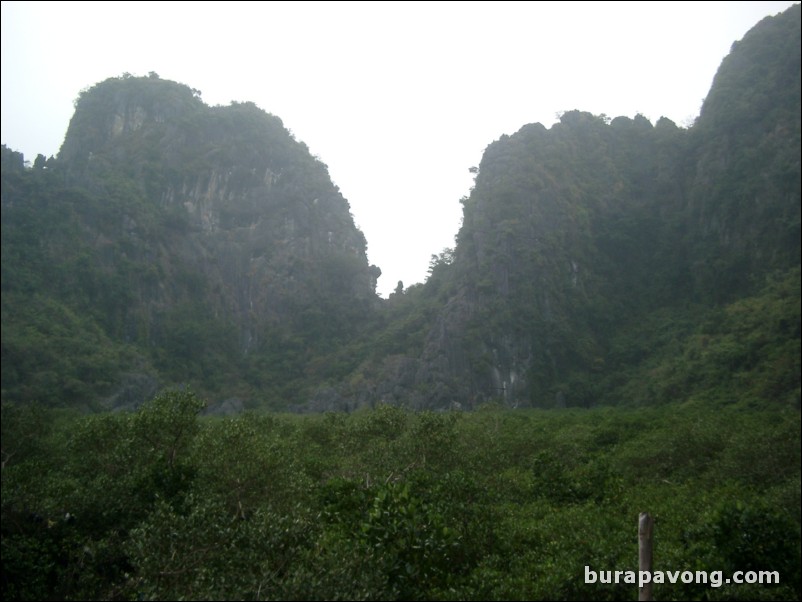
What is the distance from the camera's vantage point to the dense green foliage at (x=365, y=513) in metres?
9.18

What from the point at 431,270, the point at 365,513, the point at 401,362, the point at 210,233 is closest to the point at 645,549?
the point at 365,513

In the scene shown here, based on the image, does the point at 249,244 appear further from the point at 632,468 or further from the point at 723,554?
the point at 723,554

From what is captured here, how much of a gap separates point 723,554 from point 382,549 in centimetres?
539

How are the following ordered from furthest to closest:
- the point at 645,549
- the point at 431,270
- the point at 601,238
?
1. the point at 431,270
2. the point at 601,238
3. the point at 645,549

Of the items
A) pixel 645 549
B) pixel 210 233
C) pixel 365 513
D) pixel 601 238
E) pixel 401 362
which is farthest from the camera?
pixel 210 233

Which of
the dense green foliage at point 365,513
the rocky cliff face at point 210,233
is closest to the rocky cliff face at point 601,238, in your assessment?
the rocky cliff face at point 210,233

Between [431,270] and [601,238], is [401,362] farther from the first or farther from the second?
[601,238]

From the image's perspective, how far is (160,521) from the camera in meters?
10.1

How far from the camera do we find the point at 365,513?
12117 millimetres

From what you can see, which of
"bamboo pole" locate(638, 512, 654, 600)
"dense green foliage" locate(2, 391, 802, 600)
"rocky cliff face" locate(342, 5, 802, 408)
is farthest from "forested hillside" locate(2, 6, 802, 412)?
"bamboo pole" locate(638, 512, 654, 600)

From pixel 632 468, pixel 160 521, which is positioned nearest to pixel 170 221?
pixel 632 468

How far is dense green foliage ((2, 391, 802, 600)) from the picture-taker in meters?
9.18

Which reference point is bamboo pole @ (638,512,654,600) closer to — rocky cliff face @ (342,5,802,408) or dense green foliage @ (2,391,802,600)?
dense green foliage @ (2,391,802,600)

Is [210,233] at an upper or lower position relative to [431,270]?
upper
